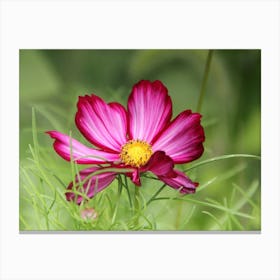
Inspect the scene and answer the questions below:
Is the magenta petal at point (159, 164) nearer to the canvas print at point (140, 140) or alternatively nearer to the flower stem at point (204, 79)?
the canvas print at point (140, 140)

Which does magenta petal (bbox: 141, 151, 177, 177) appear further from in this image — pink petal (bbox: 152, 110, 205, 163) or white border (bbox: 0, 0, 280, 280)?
white border (bbox: 0, 0, 280, 280)

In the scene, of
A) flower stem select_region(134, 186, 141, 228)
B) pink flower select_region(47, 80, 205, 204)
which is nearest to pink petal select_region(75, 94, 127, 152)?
pink flower select_region(47, 80, 205, 204)

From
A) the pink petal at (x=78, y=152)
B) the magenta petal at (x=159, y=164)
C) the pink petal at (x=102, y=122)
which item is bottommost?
the magenta petal at (x=159, y=164)

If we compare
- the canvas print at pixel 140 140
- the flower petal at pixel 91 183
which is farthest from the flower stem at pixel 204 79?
the flower petal at pixel 91 183
